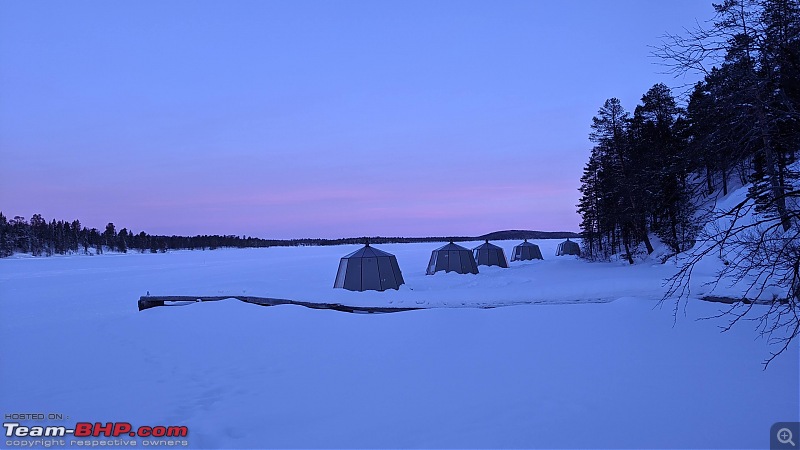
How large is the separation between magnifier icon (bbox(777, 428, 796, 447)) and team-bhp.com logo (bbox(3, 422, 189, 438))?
6.60m

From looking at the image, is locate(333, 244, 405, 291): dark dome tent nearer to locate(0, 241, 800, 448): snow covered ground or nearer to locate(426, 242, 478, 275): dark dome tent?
locate(0, 241, 800, 448): snow covered ground

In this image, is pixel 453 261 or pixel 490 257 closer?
pixel 453 261

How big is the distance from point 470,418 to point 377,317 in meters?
6.06

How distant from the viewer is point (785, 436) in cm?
439

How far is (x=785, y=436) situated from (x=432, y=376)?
14.1 feet

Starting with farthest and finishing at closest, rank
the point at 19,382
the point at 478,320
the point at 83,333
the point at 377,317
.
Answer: the point at 83,333 → the point at 377,317 → the point at 478,320 → the point at 19,382

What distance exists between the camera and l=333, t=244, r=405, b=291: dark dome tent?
745 inches

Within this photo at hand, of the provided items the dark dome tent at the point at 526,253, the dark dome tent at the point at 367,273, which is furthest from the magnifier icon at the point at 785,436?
the dark dome tent at the point at 526,253

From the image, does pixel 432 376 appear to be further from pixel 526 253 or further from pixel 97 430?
pixel 526 253

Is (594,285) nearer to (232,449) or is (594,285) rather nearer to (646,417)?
(646,417)

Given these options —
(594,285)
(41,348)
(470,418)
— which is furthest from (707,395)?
(41,348)

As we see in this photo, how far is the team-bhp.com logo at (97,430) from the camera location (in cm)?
519

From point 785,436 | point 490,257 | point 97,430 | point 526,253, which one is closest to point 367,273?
point 97,430

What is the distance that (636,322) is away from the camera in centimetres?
893
